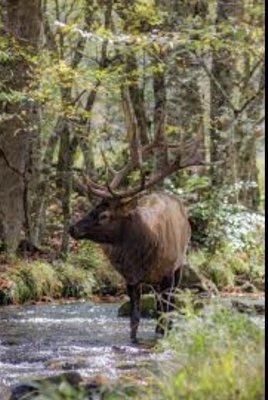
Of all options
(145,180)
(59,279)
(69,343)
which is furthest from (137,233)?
(59,279)

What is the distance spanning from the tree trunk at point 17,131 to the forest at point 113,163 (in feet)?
0.09

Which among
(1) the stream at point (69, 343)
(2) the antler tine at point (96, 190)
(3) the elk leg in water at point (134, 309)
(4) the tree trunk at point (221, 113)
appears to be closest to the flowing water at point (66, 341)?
(1) the stream at point (69, 343)

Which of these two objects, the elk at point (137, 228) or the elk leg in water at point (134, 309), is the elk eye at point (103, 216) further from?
the elk leg in water at point (134, 309)

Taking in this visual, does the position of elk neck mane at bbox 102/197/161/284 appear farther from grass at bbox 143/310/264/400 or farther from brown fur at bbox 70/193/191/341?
grass at bbox 143/310/264/400

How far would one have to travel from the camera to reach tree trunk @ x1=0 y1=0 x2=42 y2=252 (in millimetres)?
18062

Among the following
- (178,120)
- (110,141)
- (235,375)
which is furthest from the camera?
(110,141)

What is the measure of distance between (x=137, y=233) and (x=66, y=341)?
5.47 ft

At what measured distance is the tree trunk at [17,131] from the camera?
18062 mm

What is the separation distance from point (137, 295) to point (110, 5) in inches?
398

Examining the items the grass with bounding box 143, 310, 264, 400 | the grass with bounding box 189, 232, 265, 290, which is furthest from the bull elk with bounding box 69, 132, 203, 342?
the grass with bounding box 189, 232, 265, 290

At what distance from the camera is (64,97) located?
19.5m

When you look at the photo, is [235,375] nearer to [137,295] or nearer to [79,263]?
[137,295]

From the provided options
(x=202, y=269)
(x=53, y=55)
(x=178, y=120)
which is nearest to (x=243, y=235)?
(x=202, y=269)

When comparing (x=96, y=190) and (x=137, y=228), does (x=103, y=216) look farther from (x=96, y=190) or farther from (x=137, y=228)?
(x=137, y=228)
